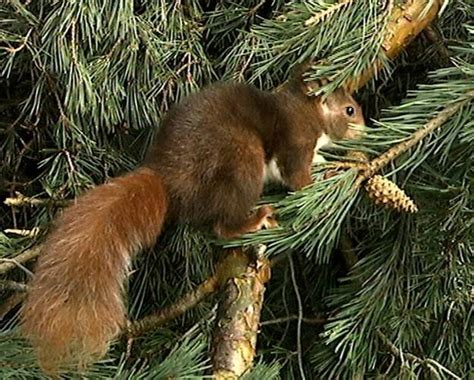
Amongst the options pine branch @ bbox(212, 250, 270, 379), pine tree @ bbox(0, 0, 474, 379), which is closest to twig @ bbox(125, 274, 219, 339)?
pine tree @ bbox(0, 0, 474, 379)

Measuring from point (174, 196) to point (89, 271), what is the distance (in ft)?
0.70

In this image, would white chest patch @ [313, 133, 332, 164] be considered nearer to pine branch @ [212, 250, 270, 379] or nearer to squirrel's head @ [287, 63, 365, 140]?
squirrel's head @ [287, 63, 365, 140]

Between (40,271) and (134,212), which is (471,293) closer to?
(134,212)

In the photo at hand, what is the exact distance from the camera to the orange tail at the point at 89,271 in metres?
0.77

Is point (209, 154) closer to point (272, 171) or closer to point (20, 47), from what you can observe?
point (272, 171)

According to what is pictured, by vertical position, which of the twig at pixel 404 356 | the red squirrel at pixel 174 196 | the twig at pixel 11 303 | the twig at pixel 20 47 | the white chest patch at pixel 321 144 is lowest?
the twig at pixel 404 356

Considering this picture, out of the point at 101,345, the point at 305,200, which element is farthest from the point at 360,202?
the point at 101,345

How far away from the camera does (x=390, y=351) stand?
1203 millimetres

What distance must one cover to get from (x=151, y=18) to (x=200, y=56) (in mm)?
91

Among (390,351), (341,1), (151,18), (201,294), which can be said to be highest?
(341,1)

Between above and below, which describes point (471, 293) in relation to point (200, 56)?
→ below

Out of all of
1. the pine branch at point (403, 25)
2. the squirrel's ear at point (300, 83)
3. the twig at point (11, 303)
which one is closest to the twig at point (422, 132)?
the pine branch at point (403, 25)

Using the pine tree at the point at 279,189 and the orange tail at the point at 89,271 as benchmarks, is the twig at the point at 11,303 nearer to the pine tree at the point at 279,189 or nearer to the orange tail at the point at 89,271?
the pine tree at the point at 279,189

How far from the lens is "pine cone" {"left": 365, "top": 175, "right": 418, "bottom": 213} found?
3.01 ft
